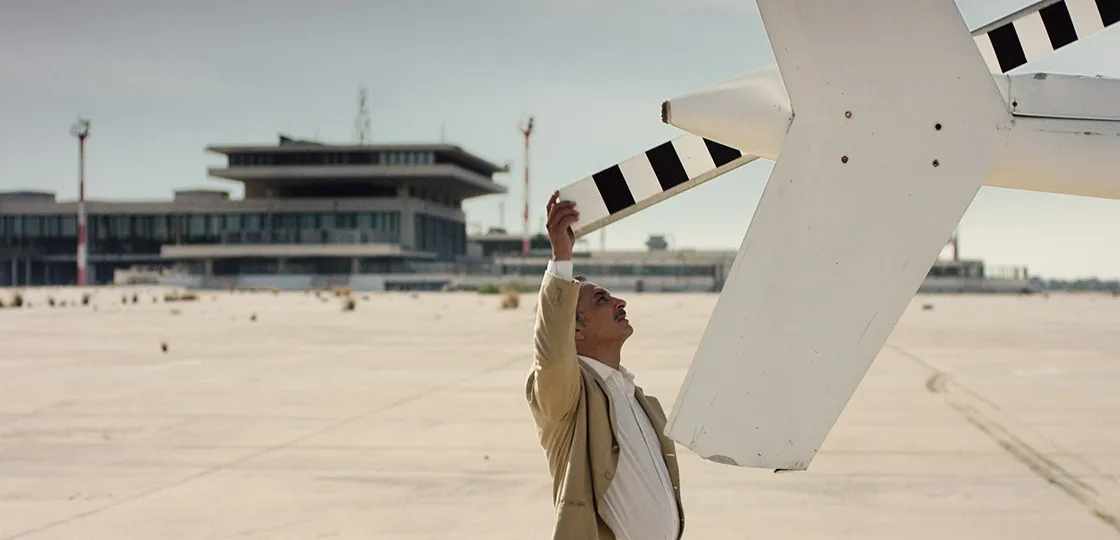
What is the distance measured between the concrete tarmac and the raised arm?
2555 mm

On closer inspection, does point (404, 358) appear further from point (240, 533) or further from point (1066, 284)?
point (1066, 284)

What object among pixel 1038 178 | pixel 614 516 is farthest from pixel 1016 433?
pixel 614 516

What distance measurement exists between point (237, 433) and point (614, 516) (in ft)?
22.0

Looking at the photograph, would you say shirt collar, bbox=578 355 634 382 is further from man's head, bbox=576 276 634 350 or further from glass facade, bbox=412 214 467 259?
glass facade, bbox=412 214 467 259

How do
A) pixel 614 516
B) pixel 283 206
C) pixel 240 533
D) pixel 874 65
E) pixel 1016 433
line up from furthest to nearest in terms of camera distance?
1. pixel 283 206
2. pixel 1016 433
3. pixel 240 533
4. pixel 614 516
5. pixel 874 65

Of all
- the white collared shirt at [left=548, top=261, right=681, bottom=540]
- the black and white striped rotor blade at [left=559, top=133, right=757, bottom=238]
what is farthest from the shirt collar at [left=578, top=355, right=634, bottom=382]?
the black and white striped rotor blade at [left=559, top=133, right=757, bottom=238]

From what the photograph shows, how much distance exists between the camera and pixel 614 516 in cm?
338

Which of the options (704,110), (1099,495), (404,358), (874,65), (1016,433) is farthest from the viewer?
(404,358)

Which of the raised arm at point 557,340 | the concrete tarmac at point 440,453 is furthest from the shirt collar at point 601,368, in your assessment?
the concrete tarmac at point 440,453

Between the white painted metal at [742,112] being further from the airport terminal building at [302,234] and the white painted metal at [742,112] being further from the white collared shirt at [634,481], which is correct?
the airport terminal building at [302,234]

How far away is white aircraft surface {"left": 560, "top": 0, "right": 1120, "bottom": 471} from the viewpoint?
314cm

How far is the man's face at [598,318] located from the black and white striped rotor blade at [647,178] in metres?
0.23

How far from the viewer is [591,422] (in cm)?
338

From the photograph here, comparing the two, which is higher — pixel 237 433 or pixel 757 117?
pixel 757 117
